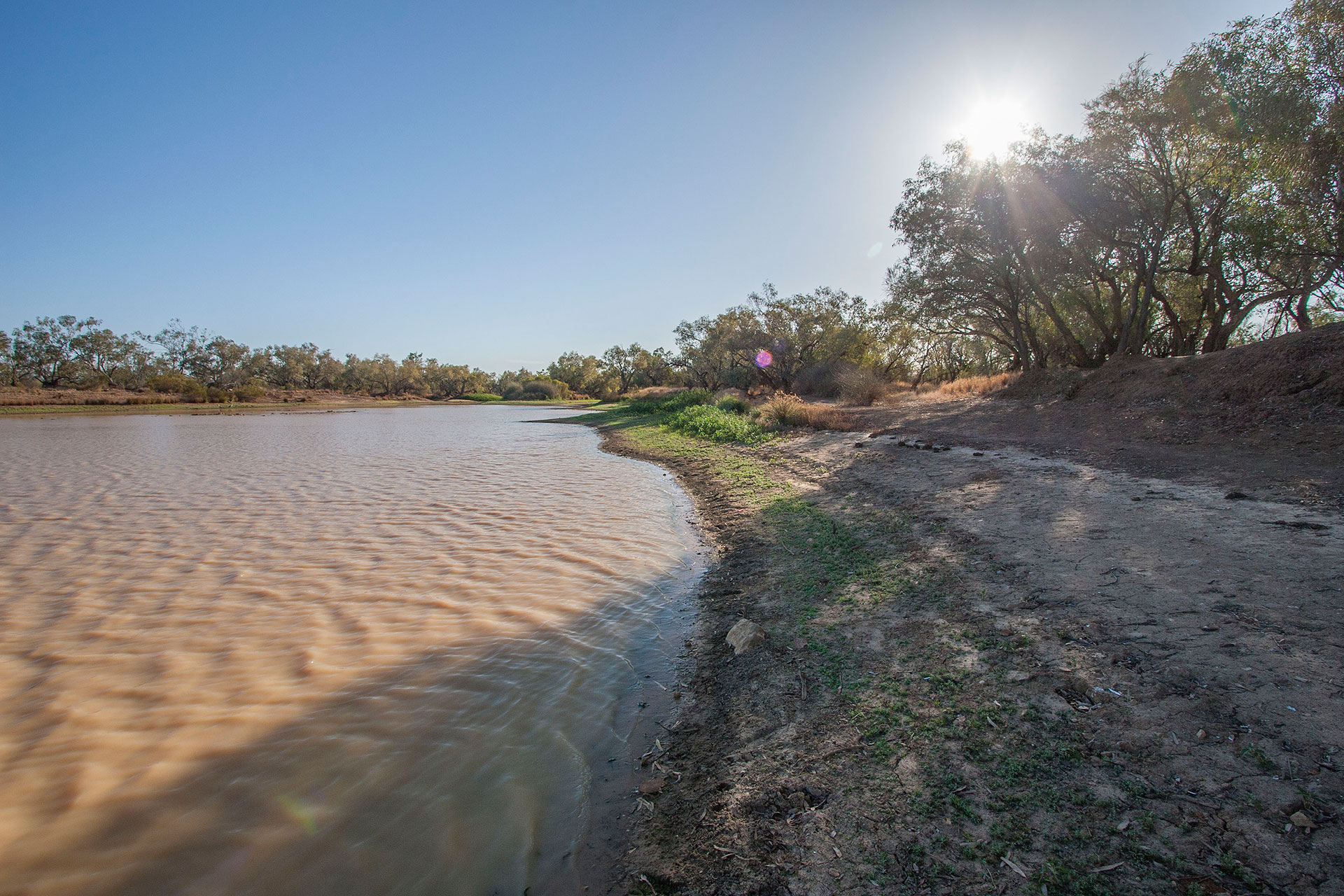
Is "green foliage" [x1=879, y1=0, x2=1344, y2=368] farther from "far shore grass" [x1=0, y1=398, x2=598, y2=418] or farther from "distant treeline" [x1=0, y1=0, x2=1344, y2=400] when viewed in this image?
→ "far shore grass" [x1=0, y1=398, x2=598, y2=418]

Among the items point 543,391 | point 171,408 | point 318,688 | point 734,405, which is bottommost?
point 318,688

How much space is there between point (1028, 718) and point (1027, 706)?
0.40 feet

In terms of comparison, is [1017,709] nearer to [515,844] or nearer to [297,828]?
[515,844]

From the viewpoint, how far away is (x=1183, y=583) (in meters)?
4.12

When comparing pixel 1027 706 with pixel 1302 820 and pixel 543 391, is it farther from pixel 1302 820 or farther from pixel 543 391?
pixel 543 391

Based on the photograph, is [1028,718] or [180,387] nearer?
[1028,718]

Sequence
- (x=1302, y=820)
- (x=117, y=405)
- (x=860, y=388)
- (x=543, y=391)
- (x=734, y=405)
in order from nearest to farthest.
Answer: (x=1302, y=820) < (x=734, y=405) < (x=860, y=388) < (x=117, y=405) < (x=543, y=391)

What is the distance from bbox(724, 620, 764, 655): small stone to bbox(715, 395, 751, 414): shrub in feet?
63.4

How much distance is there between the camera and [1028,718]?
2.92m

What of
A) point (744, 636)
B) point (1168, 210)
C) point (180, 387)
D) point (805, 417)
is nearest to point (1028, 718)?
point (744, 636)

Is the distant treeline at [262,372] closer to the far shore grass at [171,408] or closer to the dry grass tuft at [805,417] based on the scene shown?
the far shore grass at [171,408]

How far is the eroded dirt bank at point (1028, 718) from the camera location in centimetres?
210

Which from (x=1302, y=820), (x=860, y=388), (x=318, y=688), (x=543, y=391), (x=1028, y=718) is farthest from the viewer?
(x=543, y=391)

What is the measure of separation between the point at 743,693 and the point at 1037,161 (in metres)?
21.6
